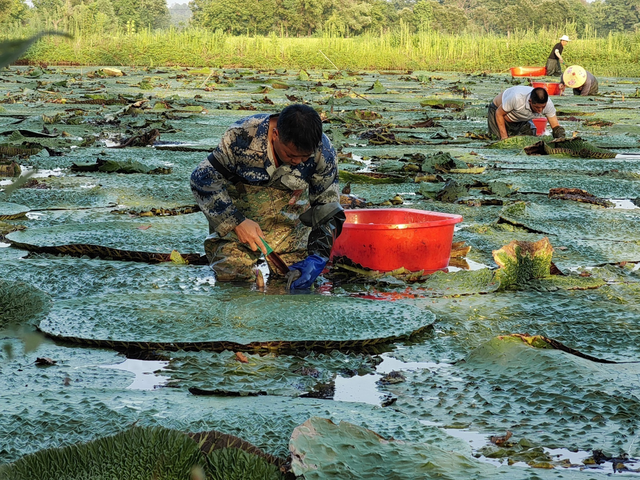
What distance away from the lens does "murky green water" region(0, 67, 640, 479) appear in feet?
5.78

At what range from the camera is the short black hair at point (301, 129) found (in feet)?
9.35

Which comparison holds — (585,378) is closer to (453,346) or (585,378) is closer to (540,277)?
(453,346)

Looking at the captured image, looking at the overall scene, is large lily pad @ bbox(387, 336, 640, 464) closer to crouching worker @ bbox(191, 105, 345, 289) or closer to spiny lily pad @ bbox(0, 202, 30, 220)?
crouching worker @ bbox(191, 105, 345, 289)

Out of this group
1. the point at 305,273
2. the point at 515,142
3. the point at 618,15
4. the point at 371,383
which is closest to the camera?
the point at 371,383

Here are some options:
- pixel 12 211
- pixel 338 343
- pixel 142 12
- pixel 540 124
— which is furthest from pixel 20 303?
pixel 142 12

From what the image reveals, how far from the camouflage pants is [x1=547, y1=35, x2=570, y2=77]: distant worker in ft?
56.9

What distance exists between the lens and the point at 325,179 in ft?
10.8

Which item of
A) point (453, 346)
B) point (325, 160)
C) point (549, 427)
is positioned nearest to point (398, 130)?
point (325, 160)

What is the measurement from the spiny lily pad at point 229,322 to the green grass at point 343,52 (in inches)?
847

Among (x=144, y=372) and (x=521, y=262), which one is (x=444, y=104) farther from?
(x=144, y=372)

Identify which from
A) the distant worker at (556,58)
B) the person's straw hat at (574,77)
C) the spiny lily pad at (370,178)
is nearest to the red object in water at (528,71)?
the distant worker at (556,58)

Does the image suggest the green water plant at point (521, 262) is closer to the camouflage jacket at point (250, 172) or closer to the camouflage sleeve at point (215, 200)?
the camouflage jacket at point (250, 172)

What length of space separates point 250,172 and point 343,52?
2163cm

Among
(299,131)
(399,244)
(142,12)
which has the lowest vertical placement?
(399,244)
